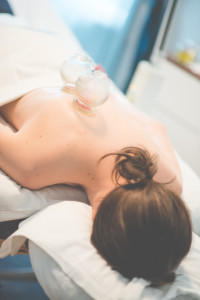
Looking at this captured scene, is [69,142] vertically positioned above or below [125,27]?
below

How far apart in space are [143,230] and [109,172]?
24 cm

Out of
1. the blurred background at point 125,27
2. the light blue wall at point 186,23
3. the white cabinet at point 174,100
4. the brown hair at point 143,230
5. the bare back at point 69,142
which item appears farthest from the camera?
the light blue wall at point 186,23

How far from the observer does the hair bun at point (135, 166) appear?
0.72 meters

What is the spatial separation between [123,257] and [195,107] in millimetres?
1855

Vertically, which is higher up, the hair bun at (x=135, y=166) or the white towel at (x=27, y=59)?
the white towel at (x=27, y=59)

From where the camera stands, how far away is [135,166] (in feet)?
2.40

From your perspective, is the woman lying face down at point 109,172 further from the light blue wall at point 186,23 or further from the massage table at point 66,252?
the light blue wall at point 186,23

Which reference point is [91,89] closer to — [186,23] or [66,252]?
[66,252]

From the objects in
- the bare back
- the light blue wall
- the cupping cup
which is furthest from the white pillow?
the light blue wall

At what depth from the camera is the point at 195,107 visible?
2227mm

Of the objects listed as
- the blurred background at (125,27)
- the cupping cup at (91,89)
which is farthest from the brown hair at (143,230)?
the blurred background at (125,27)

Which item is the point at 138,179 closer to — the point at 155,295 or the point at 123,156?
the point at 123,156

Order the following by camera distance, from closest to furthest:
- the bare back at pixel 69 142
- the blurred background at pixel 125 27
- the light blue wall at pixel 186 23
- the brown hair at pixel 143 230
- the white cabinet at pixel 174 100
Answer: the brown hair at pixel 143 230, the bare back at pixel 69 142, the white cabinet at pixel 174 100, the blurred background at pixel 125 27, the light blue wall at pixel 186 23

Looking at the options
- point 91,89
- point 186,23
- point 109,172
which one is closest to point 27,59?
point 91,89
